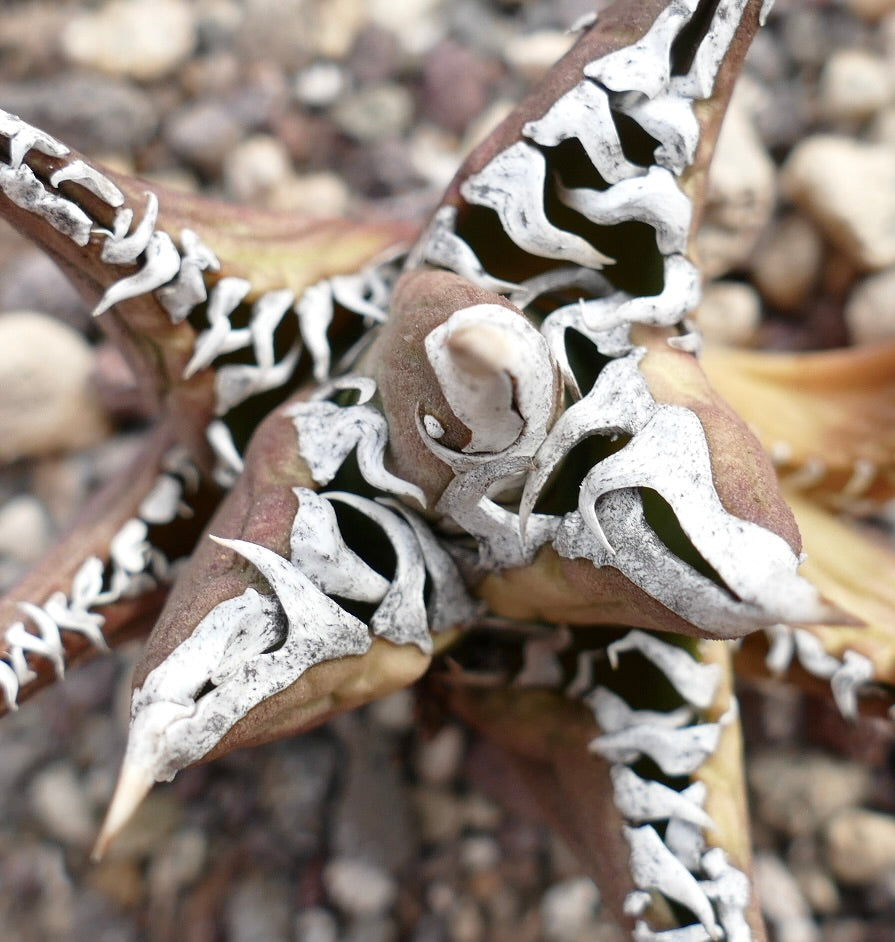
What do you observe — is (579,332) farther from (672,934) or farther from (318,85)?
(318,85)

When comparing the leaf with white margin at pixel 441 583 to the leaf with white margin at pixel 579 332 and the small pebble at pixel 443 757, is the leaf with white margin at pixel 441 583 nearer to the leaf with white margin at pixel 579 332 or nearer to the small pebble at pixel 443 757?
the leaf with white margin at pixel 579 332

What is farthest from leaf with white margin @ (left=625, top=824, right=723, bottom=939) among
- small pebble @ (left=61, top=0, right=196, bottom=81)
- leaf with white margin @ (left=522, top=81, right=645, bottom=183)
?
small pebble @ (left=61, top=0, right=196, bottom=81)

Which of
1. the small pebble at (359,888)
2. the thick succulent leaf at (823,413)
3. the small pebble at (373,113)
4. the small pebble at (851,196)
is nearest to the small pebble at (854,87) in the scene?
the small pebble at (851,196)

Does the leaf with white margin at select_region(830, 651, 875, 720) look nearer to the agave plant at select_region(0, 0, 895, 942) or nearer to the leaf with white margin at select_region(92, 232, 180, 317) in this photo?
the agave plant at select_region(0, 0, 895, 942)

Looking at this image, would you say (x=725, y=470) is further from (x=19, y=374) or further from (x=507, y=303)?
(x=19, y=374)

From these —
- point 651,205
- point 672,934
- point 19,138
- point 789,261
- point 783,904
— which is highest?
point 19,138

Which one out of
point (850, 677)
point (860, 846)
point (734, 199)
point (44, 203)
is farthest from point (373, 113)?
point (860, 846)

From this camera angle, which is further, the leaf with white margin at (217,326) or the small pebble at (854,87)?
the small pebble at (854,87)

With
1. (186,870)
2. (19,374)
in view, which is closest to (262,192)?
(19,374)
